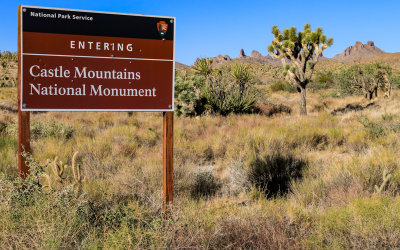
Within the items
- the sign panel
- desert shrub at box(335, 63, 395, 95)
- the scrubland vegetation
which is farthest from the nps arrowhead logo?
desert shrub at box(335, 63, 395, 95)

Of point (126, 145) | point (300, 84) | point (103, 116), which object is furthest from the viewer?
point (300, 84)

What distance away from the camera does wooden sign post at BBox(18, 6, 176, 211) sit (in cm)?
401

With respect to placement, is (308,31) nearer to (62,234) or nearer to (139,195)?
(139,195)

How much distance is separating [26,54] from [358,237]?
160 inches

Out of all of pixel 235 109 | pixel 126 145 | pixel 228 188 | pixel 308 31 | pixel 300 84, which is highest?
pixel 308 31

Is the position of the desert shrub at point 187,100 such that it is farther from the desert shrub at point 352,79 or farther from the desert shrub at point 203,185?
the desert shrub at point 352,79

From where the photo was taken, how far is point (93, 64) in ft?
13.8

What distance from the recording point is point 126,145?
8.84 m

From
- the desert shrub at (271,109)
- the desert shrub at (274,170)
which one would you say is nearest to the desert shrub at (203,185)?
the desert shrub at (274,170)

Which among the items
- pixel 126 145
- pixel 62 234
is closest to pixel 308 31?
pixel 126 145

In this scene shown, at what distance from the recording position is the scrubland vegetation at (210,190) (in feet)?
11.1

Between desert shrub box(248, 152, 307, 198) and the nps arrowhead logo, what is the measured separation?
3300 millimetres

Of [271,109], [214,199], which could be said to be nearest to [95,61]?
[214,199]

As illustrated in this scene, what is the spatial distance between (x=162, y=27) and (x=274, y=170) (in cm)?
399
